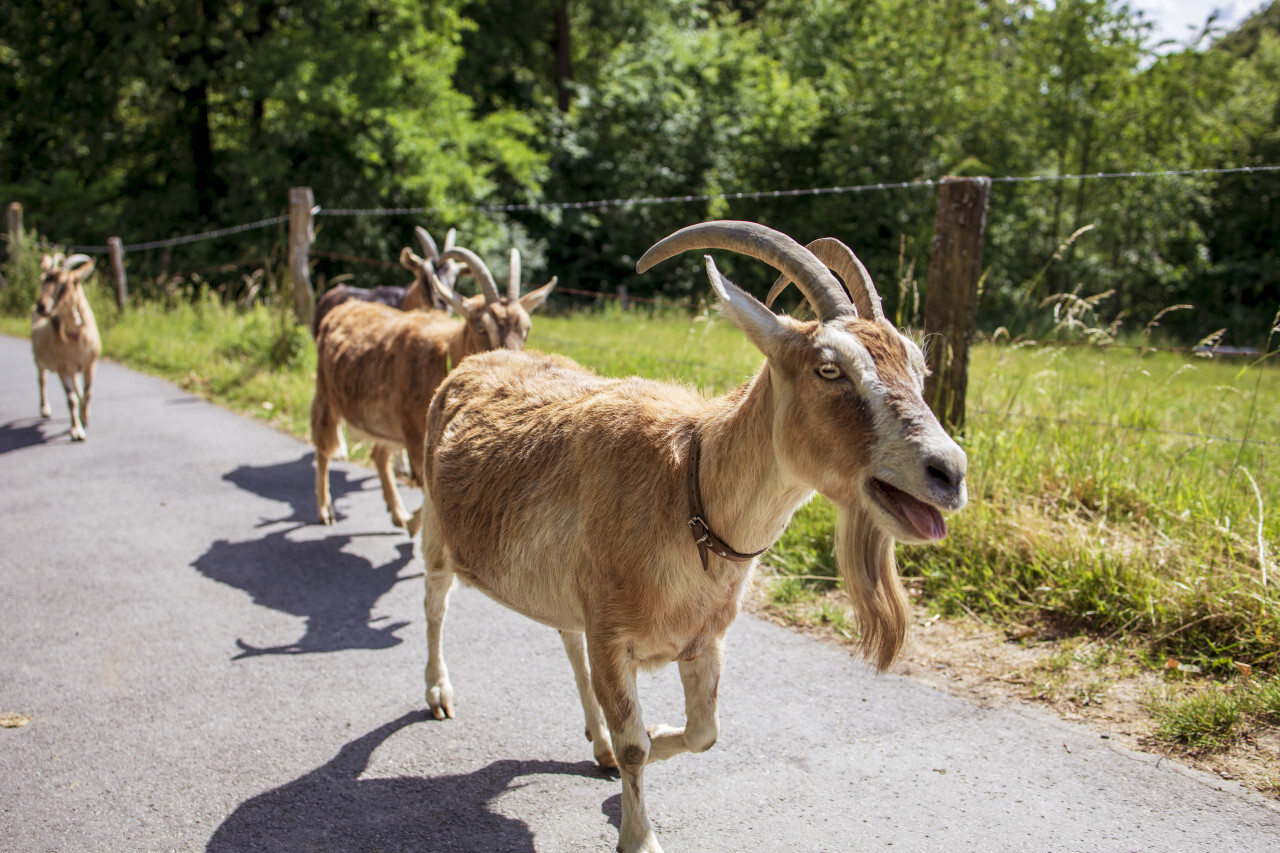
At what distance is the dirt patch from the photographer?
342 centimetres

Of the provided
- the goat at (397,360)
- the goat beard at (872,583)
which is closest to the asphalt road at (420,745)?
the goat beard at (872,583)

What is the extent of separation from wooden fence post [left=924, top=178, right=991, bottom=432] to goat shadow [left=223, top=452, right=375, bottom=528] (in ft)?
15.0

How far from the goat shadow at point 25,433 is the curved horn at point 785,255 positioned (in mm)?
8600

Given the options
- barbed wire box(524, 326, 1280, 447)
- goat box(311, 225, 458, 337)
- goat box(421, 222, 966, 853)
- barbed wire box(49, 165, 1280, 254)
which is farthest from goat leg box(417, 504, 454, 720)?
goat box(311, 225, 458, 337)

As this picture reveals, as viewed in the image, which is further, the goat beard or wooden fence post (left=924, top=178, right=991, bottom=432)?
wooden fence post (left=924, top=178, right=991, bottom=432)

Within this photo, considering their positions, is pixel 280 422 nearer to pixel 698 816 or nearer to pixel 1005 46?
pixel 698 816

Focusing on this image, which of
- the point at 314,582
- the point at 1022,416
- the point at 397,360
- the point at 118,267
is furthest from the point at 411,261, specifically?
the point at 118,267

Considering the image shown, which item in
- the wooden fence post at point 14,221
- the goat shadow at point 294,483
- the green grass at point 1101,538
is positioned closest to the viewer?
the green grass at point 1101,538

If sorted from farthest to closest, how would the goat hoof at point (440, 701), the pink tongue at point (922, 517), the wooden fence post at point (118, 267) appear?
the wooden fence post at point (118, 267) → the goat hoof at point (440, 701) → the pink tongue at point (922, 517)

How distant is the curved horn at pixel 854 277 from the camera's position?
9.05 feet

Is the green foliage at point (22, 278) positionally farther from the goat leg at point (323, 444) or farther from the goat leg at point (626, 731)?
the goat leg at point (626, 731)

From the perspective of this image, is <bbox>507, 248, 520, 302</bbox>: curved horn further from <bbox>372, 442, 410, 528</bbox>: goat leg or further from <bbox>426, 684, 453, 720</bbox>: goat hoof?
<bbox>426, 684, 453, 720</bbox>: goat hoof

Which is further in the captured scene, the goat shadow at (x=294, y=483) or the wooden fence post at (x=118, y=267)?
the wooden fence post at (x=118, y=267)

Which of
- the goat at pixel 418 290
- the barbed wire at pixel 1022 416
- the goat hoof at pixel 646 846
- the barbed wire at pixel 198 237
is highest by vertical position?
the barbed wire at pixel 198 237
